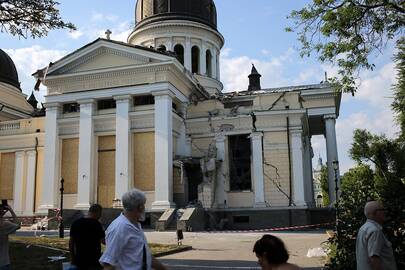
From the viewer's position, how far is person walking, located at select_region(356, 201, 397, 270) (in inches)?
235

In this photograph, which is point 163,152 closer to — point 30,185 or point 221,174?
point 221,174

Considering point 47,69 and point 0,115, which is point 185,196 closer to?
point 47,69

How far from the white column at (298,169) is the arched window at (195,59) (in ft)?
52.6

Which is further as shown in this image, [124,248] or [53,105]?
[53,105]

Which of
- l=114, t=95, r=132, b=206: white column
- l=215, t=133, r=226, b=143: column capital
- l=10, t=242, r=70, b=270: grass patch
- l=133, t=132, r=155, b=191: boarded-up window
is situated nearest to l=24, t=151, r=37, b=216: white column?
l=114, t=95, r=132, b=206: white column

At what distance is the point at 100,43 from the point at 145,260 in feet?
107

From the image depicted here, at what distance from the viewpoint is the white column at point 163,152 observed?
3253 centimetres

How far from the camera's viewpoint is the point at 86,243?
717 cm

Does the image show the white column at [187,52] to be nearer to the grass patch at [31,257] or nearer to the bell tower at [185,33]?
the bell tower at [185,33]

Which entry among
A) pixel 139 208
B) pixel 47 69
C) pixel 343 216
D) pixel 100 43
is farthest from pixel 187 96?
pixel 139 208

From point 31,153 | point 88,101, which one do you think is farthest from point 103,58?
point 31,153

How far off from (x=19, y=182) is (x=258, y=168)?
64.3 feet

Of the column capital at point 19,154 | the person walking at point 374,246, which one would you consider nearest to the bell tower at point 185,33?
the column capital at point 19,154

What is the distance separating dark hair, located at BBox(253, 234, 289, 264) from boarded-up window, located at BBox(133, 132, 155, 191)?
98.5ft
